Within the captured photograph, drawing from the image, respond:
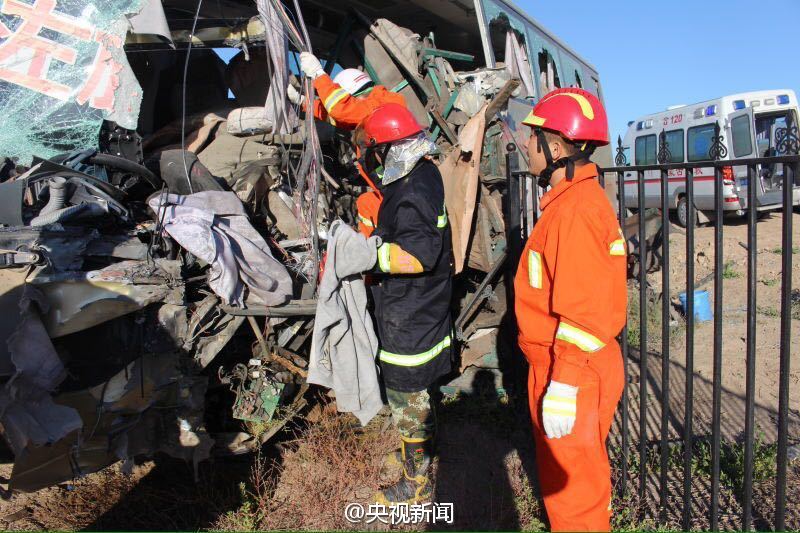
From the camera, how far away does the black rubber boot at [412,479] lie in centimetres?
324

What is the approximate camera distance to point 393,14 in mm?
6258

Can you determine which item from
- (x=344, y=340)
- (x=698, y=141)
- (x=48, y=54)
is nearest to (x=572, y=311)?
(x=344, y=340)

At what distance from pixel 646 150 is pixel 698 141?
2.48 metres

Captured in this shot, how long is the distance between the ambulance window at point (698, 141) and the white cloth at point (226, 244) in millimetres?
10813

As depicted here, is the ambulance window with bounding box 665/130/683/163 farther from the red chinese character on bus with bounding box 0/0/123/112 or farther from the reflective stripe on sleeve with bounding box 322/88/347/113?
the red chinese character on bus with bounding box 0/0/123/112

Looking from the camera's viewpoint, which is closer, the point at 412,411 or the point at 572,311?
the point at 572,311

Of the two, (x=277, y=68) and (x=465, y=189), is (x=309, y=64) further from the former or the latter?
(x=465, y=189)

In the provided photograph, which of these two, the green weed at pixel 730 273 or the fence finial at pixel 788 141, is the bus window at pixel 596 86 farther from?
the fence finial at pixel 788 141

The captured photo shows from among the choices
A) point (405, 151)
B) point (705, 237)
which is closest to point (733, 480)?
point (405, 151)

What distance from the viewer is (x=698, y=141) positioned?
40.0 feet

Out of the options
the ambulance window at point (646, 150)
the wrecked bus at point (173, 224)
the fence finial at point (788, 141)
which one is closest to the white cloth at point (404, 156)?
the wrecked bus at point (173, 224)

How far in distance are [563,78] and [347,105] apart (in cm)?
527

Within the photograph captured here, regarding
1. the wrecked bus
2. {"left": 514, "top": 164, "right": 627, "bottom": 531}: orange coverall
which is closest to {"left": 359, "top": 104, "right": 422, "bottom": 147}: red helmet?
the wrecked bus

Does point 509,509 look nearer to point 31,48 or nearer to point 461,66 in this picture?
point 31,48
